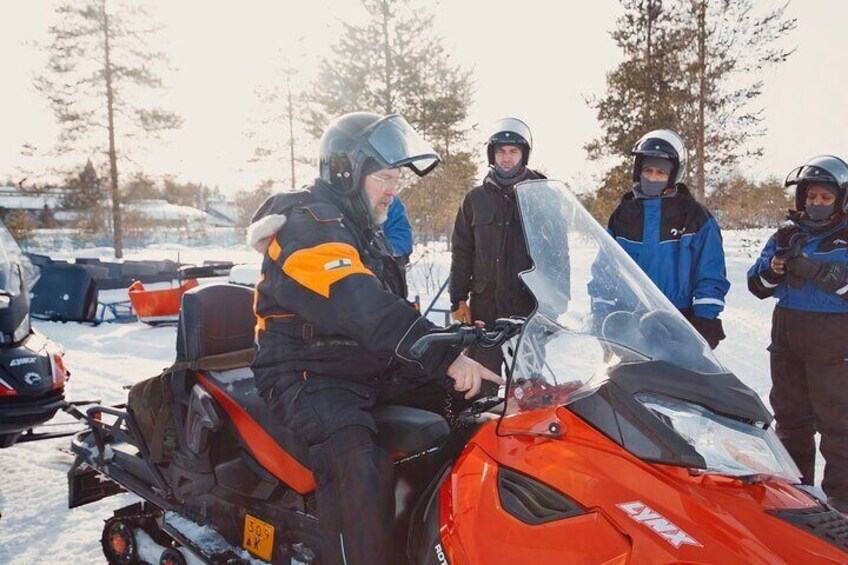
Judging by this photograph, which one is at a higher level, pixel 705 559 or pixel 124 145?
pixel 124 145

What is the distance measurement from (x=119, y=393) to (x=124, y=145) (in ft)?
71.2

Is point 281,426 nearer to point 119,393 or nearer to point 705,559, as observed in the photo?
point 705,559

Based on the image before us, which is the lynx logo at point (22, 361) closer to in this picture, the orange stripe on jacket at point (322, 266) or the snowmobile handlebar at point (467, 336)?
the orange stripe on jacket at point (322, 266)

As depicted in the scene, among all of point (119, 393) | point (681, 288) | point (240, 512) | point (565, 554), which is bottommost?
point (119, 393)

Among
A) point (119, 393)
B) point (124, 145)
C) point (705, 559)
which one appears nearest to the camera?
point (705, 559)

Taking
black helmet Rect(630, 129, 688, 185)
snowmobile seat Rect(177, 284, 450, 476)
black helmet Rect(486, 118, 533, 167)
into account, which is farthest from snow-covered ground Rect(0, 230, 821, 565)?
black helmet Rect(630, 129, 688, 185)

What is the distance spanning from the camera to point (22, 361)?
3.78m

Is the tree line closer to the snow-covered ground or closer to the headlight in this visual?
the snow-covered ground

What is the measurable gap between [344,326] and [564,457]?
0.81 meters

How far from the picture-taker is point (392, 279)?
2.42m

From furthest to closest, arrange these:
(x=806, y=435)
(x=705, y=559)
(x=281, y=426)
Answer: (x=806, y=435), (x=281, y=426), (x=705, y=559)

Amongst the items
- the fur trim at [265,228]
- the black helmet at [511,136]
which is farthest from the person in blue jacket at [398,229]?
the fur trim at [265,228]

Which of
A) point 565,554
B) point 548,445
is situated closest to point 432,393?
point 548,445

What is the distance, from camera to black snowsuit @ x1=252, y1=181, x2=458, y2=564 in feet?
6.43
